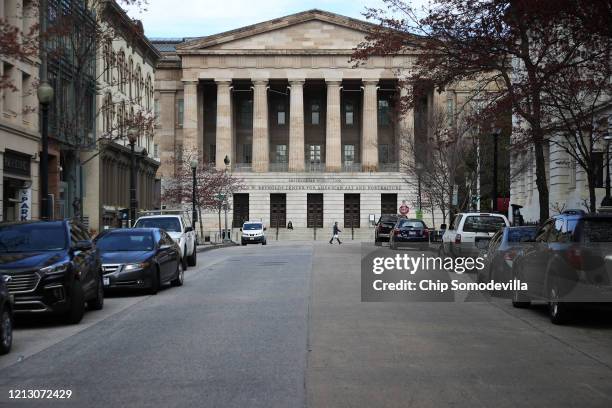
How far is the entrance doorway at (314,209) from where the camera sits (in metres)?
91.1

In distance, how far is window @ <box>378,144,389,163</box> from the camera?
94050 mm

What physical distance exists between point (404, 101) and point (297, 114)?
62.6 meters

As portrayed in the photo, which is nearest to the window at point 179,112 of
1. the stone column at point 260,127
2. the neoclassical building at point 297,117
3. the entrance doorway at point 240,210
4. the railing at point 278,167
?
the neoclassical building at point 297,117

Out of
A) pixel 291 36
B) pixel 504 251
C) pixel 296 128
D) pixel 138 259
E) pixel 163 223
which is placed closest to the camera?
pixel 504 251

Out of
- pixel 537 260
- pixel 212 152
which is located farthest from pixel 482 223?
pixel 212 152

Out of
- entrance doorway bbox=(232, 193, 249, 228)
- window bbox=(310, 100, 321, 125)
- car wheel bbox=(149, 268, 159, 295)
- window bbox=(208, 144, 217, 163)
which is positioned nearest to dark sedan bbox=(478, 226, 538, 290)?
car wheel bbox=(149, 268, 159, 295)

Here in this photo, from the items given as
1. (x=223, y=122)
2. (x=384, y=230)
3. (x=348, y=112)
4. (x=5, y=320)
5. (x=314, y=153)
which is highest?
(x=348, y=112)

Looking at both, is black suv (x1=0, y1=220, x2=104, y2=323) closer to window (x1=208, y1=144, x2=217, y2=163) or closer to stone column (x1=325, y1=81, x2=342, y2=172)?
stone column (x1=325, y1=81, x2=342, y2=172)

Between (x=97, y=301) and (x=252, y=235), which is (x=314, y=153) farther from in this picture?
(x=97, y=301)

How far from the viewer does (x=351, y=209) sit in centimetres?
9100

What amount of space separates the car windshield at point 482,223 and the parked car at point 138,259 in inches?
410

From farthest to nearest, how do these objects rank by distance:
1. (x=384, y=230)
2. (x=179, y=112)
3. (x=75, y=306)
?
(x=179, y=112)
(x=384, y=230)
(x=75, y=306)

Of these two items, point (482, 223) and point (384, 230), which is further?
point (384, 230)

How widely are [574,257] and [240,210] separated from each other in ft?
257
